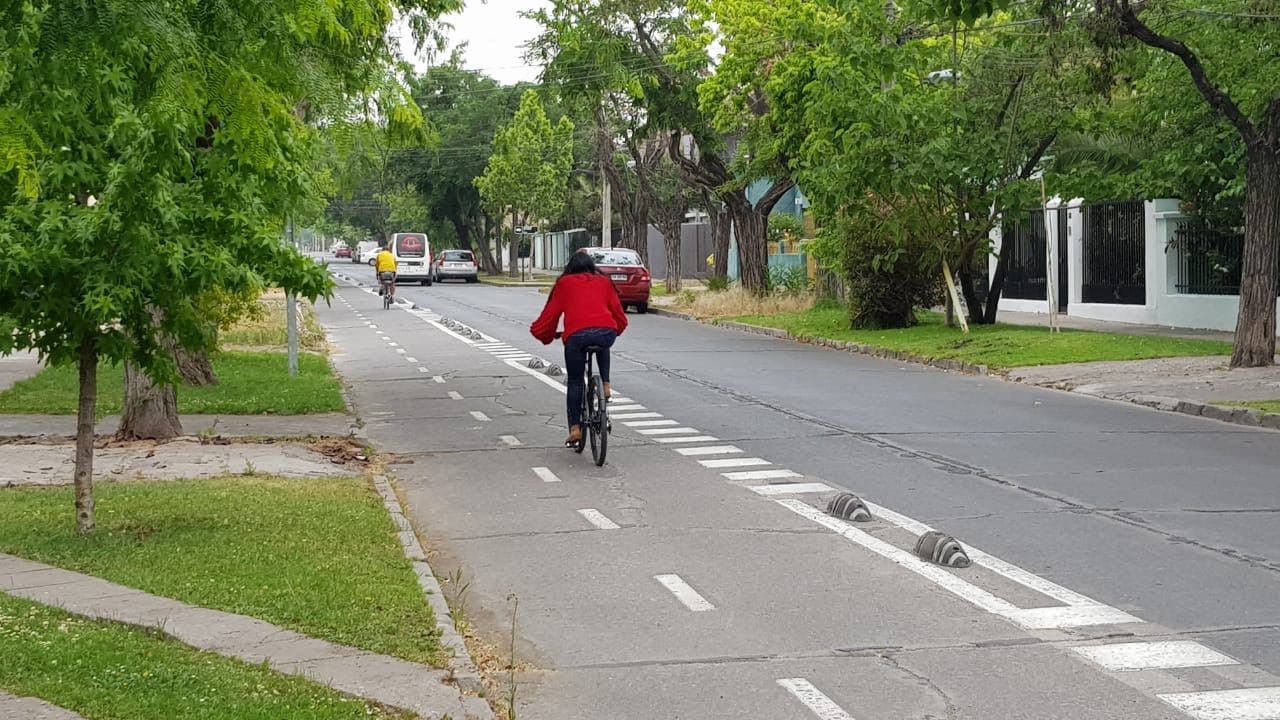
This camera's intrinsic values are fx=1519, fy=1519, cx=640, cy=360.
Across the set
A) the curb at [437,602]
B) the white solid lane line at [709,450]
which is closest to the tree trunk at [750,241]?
the white solid lane line at [709,450]

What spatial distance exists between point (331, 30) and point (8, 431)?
9.81m

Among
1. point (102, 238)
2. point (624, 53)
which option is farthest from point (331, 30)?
point (624, 53)

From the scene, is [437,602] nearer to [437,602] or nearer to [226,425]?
[437,602]

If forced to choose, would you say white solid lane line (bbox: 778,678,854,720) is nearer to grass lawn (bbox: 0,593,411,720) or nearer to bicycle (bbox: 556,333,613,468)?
grass lawn (bbox: 0,593,411,720)

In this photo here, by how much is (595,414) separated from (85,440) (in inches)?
188

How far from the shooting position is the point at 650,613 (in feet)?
25.3

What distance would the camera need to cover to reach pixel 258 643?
22.2ft

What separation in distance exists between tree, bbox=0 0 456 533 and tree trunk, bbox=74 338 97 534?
0.01 meters

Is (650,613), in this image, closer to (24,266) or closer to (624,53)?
(24,266)

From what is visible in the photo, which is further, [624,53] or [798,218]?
[798,218]

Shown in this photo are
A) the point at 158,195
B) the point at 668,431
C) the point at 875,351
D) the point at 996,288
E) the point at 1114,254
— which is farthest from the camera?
the point at 1114,254

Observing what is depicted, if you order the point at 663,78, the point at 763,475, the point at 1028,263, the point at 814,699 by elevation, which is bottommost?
the point at 814,699

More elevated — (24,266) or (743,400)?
(24,266)

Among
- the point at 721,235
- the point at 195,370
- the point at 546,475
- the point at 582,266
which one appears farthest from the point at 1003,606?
the point at 721,235
